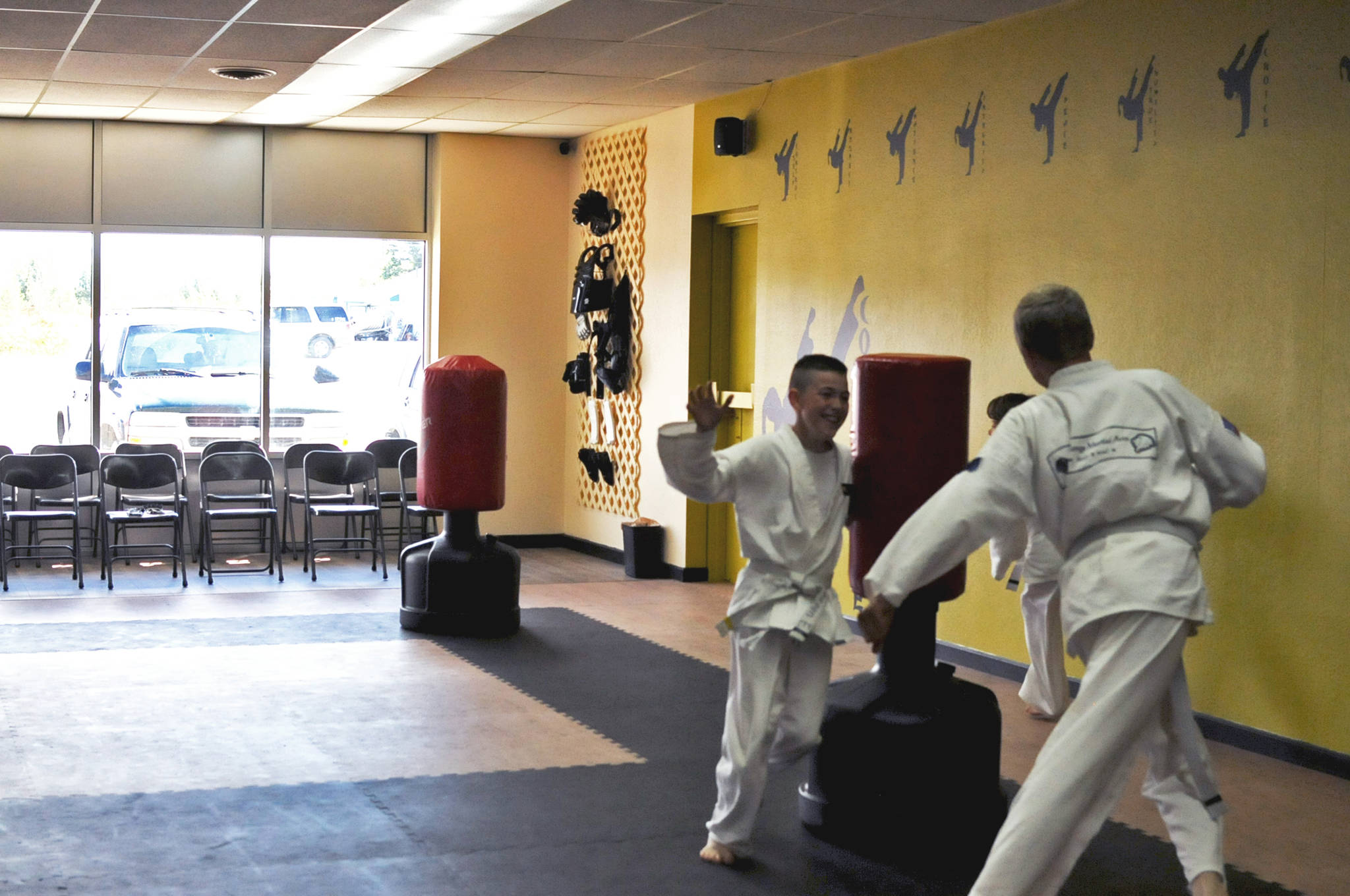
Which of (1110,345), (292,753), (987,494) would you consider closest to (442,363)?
(292,753)

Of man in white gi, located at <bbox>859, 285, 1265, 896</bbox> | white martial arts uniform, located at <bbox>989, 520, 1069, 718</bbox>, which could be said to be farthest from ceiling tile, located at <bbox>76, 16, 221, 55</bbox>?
man in white gi, located at <bbox>859, 285, 1265, 896</bbox>

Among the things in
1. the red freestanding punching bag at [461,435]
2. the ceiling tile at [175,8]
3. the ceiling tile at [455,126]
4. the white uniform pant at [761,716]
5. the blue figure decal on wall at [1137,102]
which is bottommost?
the white uniform pant at [761,716]

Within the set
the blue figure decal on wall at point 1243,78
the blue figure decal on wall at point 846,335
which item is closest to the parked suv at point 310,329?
the blue figure decal on wall at point 846,335

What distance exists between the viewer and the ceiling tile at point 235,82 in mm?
7320

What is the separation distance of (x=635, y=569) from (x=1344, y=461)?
191 inches

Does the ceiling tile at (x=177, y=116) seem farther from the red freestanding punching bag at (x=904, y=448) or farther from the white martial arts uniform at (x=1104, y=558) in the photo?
the white martial arts uniform at (x=1104, y=558)

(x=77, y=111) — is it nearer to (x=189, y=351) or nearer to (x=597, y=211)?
(x=189, y=351)

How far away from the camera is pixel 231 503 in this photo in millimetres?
9164

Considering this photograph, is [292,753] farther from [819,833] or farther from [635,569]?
[635,569]

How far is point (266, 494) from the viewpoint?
9.30m

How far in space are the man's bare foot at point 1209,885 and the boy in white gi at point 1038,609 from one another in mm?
2013

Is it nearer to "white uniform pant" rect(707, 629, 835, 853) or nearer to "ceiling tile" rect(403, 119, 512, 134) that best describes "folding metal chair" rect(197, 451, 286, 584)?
"ceiling tile" rect(403, 119, 512, 134)

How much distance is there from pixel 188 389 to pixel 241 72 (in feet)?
9.07

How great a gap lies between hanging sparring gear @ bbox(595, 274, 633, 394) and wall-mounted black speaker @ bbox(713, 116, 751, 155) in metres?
1.52
